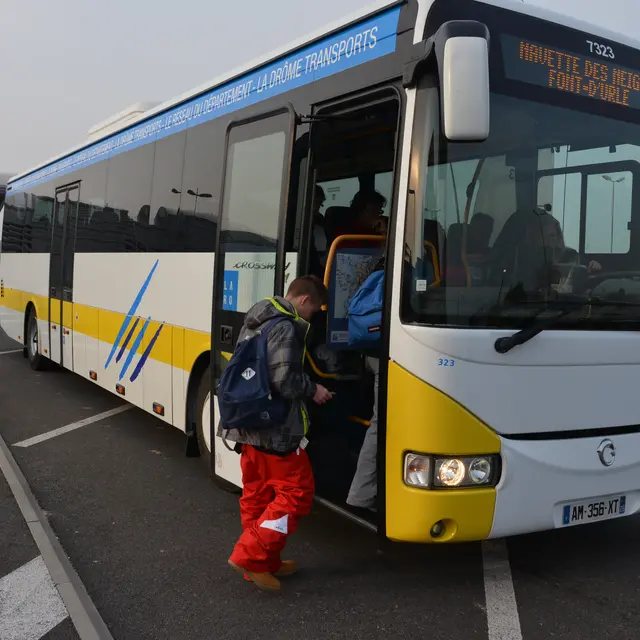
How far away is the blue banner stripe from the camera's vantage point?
4.24 metres

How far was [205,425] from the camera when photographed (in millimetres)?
6203

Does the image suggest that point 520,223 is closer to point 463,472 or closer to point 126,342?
point 463,472

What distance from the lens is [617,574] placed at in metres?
4.52

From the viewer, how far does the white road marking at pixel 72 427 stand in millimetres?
7402

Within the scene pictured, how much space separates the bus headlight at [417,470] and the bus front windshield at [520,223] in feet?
2.25

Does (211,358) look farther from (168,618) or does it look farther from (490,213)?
(490,213)

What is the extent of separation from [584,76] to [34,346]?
395 inches

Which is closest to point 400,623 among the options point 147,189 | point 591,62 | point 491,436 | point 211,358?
point 491,436

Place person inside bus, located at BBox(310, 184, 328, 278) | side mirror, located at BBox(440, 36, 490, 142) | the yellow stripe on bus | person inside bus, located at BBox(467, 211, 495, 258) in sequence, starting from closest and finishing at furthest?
1. side mirror, located at BBox(440, 36, 490, 142)
2. person inside bus, located at BBox(467, 211, 495, 258)
3. person inside bus, located at BBox(310, 184, 328, 278)
4. the yellow stripe on bus

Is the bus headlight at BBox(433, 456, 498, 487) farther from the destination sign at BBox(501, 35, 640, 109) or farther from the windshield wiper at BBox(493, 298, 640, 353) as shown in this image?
the destination sign at BBox(501, 35, 640, 109)

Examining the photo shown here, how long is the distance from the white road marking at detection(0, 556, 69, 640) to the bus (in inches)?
64.7

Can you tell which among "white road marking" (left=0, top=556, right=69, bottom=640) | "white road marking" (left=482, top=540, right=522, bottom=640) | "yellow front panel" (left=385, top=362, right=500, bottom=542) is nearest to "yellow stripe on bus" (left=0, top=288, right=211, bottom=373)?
"white road marking" (left=0, top=556, right=69, bottom=640)

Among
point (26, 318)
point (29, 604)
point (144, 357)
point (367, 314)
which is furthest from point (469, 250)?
point (26, 318)

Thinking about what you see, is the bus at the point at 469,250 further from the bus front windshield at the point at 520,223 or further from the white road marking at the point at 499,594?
the white road marking at the point at 499,594
